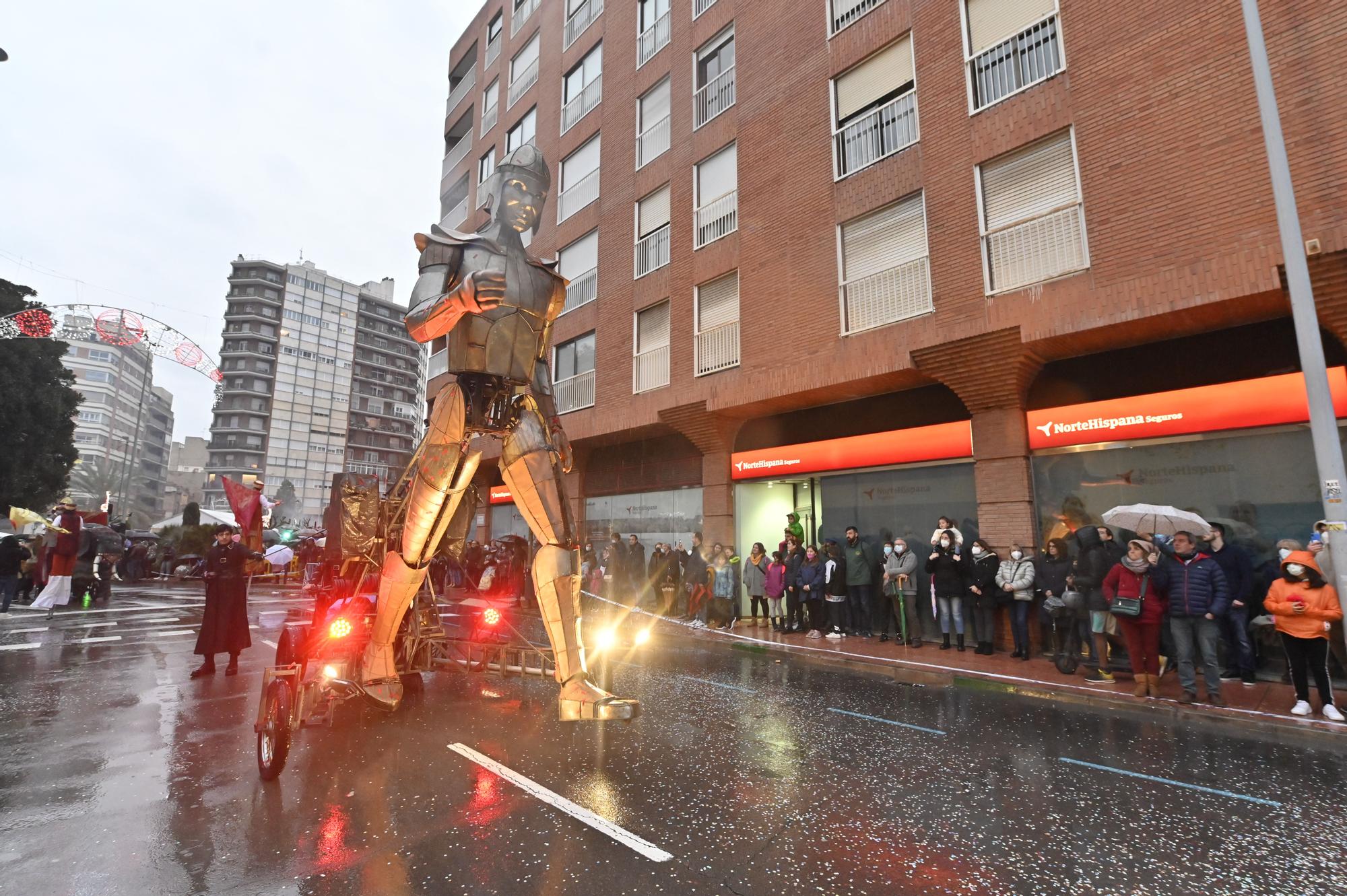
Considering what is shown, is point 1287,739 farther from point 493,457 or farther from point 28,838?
point 493,457

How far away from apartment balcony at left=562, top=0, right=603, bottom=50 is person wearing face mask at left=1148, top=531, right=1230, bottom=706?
22.0 meters

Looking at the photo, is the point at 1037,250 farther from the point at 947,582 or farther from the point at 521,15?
the point at 521,15

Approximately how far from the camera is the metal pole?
21.0 feet

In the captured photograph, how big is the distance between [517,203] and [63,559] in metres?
14.1

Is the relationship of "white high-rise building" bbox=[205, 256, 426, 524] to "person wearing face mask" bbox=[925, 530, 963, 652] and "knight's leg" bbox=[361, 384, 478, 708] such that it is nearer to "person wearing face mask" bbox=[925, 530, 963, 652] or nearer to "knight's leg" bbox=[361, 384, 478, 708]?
"person wearing face mask" bbox=[925, 530, 963, 652]

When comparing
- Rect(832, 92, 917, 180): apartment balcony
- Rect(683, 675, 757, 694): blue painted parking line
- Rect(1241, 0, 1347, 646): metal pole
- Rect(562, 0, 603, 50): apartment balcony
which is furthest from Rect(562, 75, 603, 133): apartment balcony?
Rect(683, 675, 757, 694): blue painted parking line

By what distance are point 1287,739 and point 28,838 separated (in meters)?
9.33

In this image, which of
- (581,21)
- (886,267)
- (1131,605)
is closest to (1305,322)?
(1131,605)

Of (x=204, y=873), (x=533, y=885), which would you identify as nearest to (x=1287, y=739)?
(x=533, y=885)

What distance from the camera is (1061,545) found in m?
9.09

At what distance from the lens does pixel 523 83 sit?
80.5 feet

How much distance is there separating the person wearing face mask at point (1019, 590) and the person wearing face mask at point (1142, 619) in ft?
6.12

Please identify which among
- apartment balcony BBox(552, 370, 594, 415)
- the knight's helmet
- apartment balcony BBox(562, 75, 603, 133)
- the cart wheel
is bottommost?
the cart wheel

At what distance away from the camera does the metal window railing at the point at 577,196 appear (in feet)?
65.6
